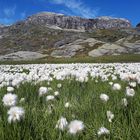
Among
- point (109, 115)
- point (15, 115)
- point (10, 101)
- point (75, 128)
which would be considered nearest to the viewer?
point (75, 128)

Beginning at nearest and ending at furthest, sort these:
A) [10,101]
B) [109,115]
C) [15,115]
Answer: [15,115]
[10,101]
[109,115]

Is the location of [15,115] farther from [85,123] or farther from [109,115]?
[109,115]

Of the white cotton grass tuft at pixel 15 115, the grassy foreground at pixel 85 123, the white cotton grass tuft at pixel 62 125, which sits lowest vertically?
the grassy foreground at pixel 85 123

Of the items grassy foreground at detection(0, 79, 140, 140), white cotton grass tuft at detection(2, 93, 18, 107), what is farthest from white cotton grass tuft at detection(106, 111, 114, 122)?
white cotton grass tuft at detection(2, 93, 18, 107)

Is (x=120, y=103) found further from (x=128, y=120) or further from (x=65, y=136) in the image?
(x=65, y=136)

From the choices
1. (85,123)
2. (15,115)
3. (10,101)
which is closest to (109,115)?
(85,123)

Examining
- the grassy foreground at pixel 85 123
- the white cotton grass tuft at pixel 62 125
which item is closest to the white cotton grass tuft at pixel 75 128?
the grassy foreground at pixel 85 123

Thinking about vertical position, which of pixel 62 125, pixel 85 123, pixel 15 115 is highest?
pixel 15 115

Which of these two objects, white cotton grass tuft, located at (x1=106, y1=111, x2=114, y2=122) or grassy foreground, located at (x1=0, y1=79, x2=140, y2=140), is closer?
grassy foreground, located at (x1=0, y1=79, x2=140, y2=140)

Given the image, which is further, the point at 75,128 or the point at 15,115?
the point at 15,115

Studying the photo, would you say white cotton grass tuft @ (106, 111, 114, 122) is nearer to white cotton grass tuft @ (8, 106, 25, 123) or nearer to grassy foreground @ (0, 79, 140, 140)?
grassy foreground @ (0, 79, 140, 140)

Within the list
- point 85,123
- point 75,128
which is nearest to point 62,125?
point 75,128

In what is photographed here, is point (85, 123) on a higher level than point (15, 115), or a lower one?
lower

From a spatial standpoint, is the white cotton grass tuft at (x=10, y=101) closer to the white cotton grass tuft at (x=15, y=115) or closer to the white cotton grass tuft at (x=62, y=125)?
the white cotton grass tuft at (x=15, y=115)
